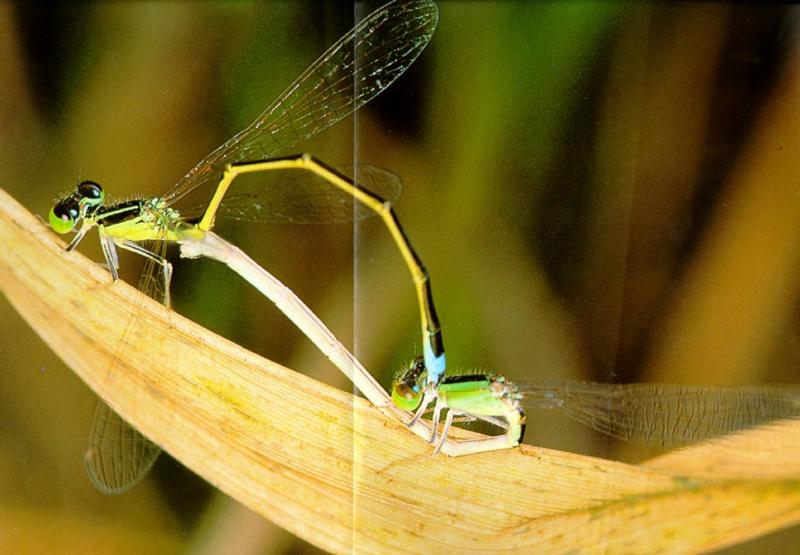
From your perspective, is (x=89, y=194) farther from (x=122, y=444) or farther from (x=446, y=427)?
(x=446, y=427)

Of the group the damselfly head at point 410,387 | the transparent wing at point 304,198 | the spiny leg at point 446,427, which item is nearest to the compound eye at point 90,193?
the transparent wing at point 304,198

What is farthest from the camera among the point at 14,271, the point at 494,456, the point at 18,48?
the point at 494,456

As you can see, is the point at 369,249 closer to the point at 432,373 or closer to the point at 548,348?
the point at 432,373

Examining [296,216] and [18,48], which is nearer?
[18,48]

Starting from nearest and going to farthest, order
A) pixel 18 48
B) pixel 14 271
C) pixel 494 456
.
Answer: pixel 18 48 < pixel 14 271 < pixel 494 456

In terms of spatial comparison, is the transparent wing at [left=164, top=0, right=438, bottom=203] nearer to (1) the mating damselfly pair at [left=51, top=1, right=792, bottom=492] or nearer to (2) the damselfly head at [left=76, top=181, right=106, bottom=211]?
(1) the mating damselfly pair at [left=51, top=1, right=792, bottom=492]

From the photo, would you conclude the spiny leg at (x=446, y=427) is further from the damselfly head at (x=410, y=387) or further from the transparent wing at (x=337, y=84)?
the transparent wing at (x=337, y=84)

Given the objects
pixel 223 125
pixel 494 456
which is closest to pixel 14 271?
pixel 223 125
